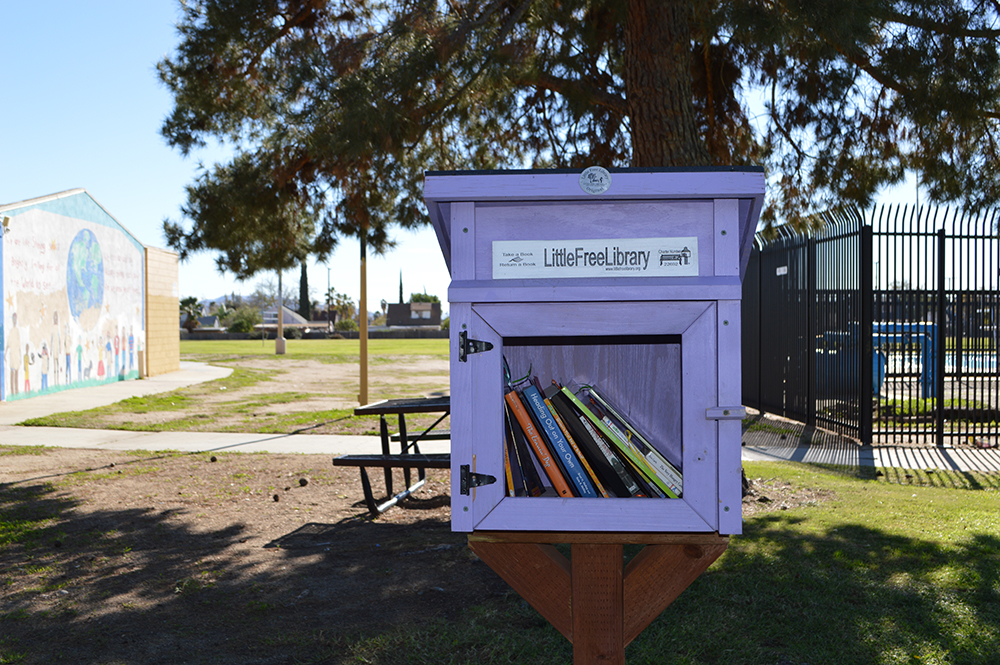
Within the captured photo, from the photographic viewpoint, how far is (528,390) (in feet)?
7.93

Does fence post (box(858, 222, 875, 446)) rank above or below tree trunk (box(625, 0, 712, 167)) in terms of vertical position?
below

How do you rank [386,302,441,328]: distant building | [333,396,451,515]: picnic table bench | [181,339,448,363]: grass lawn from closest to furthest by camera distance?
[333,396,451,515]: picnic table bench, [181,339,448,363]: grass lawn, [386,302,441,328]: distant building

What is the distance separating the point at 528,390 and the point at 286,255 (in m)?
6.98

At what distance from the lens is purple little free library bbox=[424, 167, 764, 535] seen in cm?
223

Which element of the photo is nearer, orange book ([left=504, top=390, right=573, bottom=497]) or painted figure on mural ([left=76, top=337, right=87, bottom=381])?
orange book ([left=504, top=390, right=573, bottom=497])

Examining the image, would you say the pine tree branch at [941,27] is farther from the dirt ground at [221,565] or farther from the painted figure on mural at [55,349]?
the painted figure on mural at [55,349]

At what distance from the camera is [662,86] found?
6.31 meters

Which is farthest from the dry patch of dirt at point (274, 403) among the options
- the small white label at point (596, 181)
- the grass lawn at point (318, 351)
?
the small white label at point (596, 181)

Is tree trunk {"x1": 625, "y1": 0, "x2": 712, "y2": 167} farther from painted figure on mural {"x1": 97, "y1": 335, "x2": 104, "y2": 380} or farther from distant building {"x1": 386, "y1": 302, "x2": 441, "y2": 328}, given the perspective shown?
distant building {"x1": 386, "y1": 302, "x2": 441, "y2": 328}

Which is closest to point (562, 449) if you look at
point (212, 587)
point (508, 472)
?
point (508, 472)

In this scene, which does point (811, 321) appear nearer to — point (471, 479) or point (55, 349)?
point (471, 479)

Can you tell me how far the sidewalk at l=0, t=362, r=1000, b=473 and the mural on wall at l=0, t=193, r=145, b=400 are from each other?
3727mm

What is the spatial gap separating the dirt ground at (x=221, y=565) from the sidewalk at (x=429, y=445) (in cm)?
170

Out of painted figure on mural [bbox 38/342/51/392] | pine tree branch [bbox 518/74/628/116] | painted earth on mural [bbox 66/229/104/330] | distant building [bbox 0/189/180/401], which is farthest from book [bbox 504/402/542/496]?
painted earth on mural [bbox 66/229/104/330]
